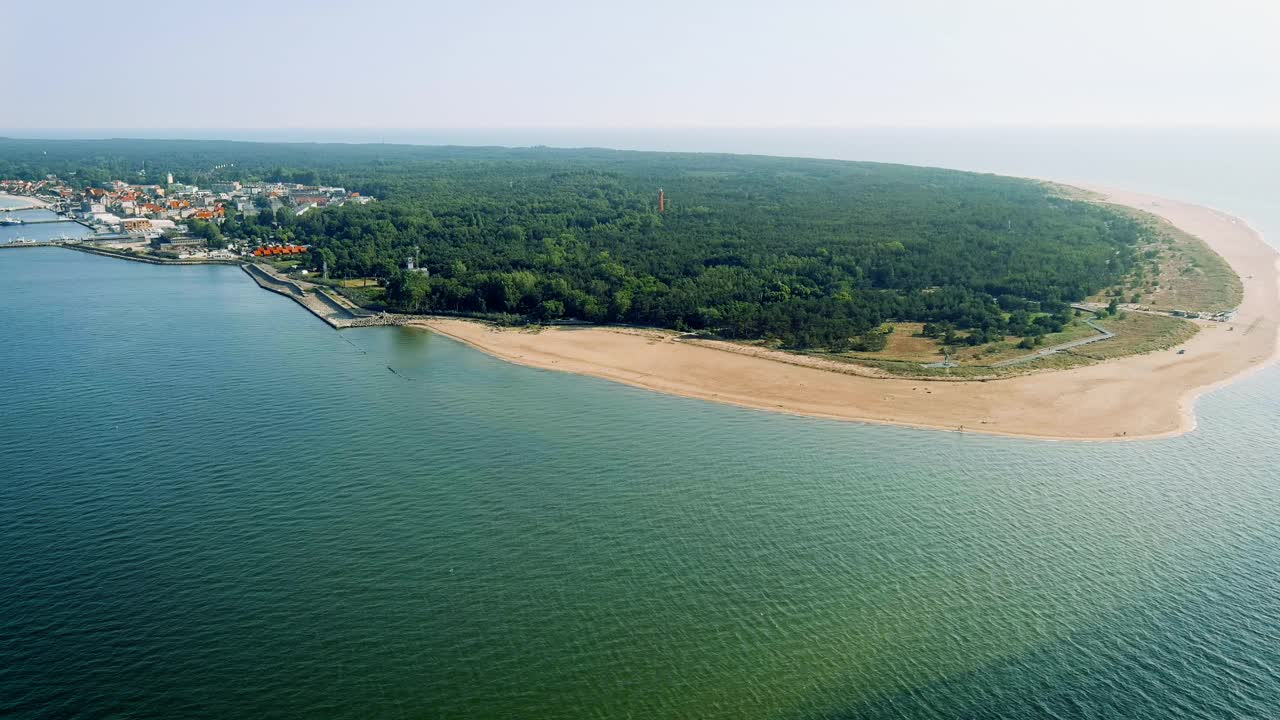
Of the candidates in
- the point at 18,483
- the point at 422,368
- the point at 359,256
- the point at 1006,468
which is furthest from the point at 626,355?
the point at 359,256

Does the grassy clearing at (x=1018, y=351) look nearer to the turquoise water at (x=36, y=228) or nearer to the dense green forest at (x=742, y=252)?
the dense green forest at (x=742, y=252)

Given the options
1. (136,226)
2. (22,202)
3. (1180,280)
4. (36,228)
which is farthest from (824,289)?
(22,202)

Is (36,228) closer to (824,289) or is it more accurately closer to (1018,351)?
(824,289)

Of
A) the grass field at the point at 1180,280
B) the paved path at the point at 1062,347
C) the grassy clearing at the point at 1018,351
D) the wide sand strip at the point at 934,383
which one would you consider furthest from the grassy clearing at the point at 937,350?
the grass field at the point at 1180,280

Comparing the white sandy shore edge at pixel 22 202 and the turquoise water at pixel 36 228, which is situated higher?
the white sandy shore edge at pixel 22 202

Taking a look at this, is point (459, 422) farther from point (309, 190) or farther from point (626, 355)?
point (309, 190)

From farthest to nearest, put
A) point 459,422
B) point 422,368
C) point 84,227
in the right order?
point 84,227
point 422,368
point 459,422
